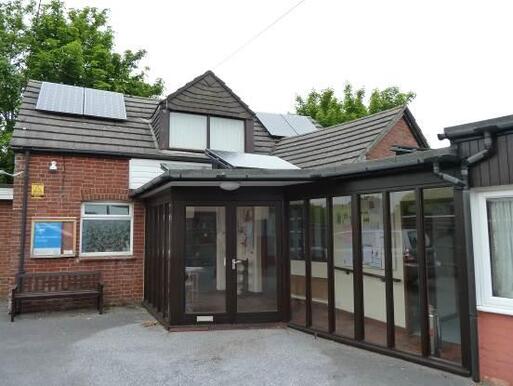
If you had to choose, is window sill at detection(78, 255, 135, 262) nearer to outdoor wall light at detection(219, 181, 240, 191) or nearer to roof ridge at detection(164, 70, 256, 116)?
outdoor wall light at detection(219, 181, 240, 191)

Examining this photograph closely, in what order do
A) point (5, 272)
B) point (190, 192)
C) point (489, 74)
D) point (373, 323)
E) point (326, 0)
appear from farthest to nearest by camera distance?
point (489, 74)
point (5, 272)
point (190, 192)
point (326, 0)
point (373, 323)

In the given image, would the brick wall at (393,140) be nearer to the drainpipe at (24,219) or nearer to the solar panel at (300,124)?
the solar panel at (300,124)

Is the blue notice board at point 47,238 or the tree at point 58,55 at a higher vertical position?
the tree at point 58,55

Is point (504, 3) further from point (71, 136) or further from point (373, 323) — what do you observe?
point (71, 136)

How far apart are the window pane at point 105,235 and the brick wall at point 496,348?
751cm

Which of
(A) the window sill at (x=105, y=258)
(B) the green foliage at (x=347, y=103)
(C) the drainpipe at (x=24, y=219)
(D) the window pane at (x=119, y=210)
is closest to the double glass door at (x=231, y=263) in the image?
(A) the window sill at (x=105, y=258)

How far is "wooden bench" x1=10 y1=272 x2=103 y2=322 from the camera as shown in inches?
311

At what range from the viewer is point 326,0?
672 centimetres

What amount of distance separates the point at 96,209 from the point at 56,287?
6.22 feet

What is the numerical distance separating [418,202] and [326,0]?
12.5 feet

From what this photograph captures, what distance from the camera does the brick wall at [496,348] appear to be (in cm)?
445

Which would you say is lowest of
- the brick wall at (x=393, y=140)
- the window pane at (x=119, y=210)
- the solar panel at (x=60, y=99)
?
the window pane at (x=119, y=210)

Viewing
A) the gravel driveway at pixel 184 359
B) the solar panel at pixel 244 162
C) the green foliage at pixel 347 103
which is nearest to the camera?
the gravel driveway at pixel 184 359

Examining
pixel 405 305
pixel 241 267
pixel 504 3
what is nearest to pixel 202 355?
pixel 241 267
